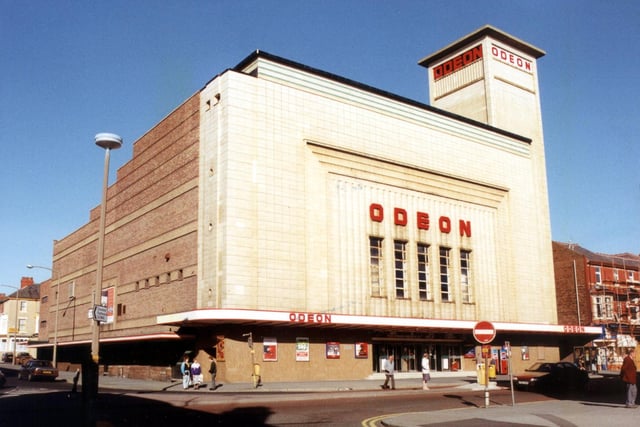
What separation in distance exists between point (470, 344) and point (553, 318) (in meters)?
11.1

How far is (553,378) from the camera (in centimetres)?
3186

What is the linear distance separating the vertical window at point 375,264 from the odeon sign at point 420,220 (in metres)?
1.65

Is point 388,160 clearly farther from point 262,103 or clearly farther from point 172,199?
point 172,199

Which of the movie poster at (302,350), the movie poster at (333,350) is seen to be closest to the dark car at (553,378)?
the movie poster at (333,350)

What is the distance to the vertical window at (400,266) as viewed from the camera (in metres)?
46.2

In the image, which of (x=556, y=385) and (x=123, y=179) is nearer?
(x=556, y=385)

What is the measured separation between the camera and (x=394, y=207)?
47062mm

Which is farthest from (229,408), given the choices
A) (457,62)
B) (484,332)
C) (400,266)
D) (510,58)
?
(510,58)

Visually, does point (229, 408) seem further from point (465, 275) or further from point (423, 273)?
point (465, 275)

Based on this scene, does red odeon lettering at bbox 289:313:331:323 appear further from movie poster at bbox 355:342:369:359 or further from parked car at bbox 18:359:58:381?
parked car at bbox 18:359:58:381

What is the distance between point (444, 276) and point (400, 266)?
474 centimetres

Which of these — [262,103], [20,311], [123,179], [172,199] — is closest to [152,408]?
[262,103]

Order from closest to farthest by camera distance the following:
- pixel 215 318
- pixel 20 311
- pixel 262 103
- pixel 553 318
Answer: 1. pixel 215 318
2. pixel 262 103
3. pixel 553 318
4. pixel 20 311

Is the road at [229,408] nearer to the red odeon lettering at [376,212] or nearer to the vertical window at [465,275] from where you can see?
the red odeon lettering at [376,212]
